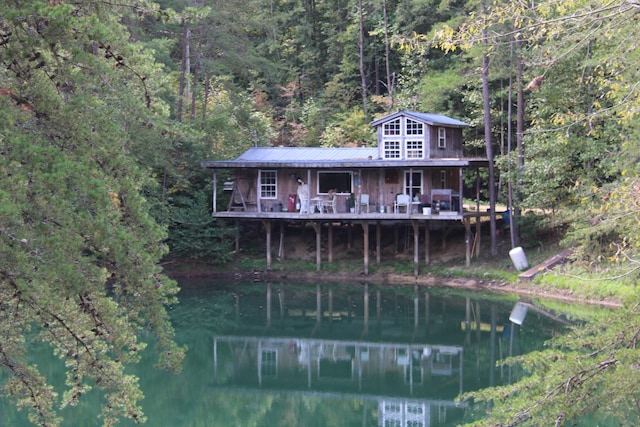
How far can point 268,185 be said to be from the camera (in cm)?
2822

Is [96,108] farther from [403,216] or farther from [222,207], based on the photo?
[222,207]

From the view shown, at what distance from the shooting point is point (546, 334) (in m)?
19.0

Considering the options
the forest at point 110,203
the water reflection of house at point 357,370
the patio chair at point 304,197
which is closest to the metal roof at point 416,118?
the patio chair at point 304,197

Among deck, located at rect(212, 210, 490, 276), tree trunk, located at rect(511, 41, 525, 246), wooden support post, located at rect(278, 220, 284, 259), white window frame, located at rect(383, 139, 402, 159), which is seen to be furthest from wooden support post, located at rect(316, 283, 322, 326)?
tree trunk, located at rect(511, 41, 525, 246)

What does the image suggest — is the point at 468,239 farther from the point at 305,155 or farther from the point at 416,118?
the point at 305,155

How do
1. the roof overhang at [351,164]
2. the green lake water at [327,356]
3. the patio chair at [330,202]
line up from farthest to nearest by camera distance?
1. the patio chair at [330,202]
2. the roof overhang at [351,164]
3. the green lake water at [327,356]

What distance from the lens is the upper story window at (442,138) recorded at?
26.9m

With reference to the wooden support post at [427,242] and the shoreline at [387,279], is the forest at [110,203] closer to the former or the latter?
the shoreline at [387,279]

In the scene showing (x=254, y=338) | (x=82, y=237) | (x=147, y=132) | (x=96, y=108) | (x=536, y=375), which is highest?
(x=147, y=132)

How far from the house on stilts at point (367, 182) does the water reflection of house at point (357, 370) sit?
7.10 meters

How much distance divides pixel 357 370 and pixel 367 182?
35.8ft

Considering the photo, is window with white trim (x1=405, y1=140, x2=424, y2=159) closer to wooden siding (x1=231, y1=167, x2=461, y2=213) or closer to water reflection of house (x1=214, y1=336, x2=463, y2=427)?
wooden siding (x1=231, y1=167, x2=461, y2=213)

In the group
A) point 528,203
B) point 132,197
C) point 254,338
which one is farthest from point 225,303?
point 132,197

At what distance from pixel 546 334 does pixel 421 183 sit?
350 inches
